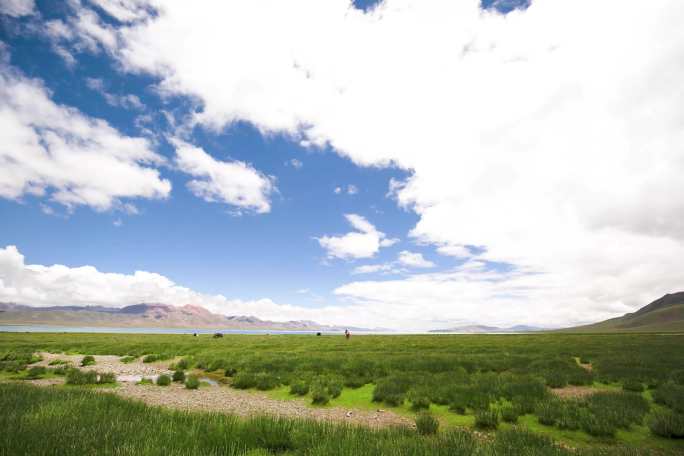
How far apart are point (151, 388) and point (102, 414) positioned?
8910 mm

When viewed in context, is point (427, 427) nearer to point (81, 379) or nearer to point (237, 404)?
point (237, 404)

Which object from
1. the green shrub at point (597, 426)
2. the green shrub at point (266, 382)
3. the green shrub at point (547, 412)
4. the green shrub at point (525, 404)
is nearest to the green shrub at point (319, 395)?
the green shrub at point (266, 382)

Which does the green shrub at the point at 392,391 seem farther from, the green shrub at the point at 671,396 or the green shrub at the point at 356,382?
the green shrub at the point at 671,396

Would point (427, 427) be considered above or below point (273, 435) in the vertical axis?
below

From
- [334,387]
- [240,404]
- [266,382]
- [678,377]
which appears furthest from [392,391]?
[678,377]

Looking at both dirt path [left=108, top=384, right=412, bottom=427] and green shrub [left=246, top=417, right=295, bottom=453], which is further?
dirt path [left=108, top=384, right=412, bottom=427]

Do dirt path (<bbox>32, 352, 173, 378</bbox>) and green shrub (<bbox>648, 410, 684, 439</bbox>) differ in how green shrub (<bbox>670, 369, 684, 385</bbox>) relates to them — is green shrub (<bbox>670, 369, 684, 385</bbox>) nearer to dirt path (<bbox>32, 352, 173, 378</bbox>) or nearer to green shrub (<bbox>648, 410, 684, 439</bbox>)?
green shrub (<bbox>648, 410, 684, 439</bbox>)

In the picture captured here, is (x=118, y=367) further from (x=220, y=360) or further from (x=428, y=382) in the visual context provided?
(x=428, y=382)

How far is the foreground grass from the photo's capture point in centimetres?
559

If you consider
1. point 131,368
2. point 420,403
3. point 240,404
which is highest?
point 420,403

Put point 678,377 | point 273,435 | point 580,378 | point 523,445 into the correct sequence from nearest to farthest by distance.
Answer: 1. point 273,435
2. point 523,445
3. point 678,377
4. point 580,378

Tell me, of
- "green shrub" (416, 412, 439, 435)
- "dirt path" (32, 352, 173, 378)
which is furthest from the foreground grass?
"dirt path" (32, 352, 173, 378)

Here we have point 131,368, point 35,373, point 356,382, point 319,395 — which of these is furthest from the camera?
point 131,368

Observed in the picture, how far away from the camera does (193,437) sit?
20.5 feet
